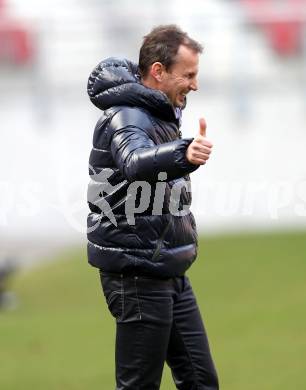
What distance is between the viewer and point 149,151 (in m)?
4.72

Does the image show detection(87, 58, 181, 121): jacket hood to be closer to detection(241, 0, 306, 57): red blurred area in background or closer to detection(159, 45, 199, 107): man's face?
detection(159, 45, 199, 107): man's face

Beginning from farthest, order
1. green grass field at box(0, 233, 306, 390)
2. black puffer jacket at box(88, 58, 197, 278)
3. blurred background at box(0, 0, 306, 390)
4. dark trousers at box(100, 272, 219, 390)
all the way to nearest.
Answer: blurred background at box(0, 0, 306, 390) < green grass field at box(0, 233, 306, 390) < dark trousers at box(100, 272, 219, 390) < black puffer jacket at box(88, 58, 197, 278)

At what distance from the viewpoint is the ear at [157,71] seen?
16.8ft

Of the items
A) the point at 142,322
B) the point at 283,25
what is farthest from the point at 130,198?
the point at 283,25

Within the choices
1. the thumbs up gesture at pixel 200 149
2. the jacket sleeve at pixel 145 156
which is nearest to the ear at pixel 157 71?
the jacket sleeve at pixel 145 156

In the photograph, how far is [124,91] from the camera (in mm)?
5098

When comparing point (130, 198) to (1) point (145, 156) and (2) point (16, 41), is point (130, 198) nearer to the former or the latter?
(1) point (145, 156)

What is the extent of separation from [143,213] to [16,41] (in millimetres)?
11221

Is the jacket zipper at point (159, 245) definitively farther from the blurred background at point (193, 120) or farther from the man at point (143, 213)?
the blurred background at point (193, 120)

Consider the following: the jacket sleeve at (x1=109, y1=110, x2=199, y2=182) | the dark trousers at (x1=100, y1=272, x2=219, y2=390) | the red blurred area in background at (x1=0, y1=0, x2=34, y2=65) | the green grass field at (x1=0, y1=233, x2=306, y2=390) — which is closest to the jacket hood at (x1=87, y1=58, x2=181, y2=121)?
the jacket sleeve at (x1=109, y1=110, x2=199, y2=182)

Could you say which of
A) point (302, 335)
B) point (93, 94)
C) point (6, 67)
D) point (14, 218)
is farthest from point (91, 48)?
point (93, 94)

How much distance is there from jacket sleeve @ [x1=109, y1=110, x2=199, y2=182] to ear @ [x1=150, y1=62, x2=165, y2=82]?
1.09ft

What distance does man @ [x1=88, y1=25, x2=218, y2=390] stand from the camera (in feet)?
16.7

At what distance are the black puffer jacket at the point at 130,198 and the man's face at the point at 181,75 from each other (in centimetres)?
10
